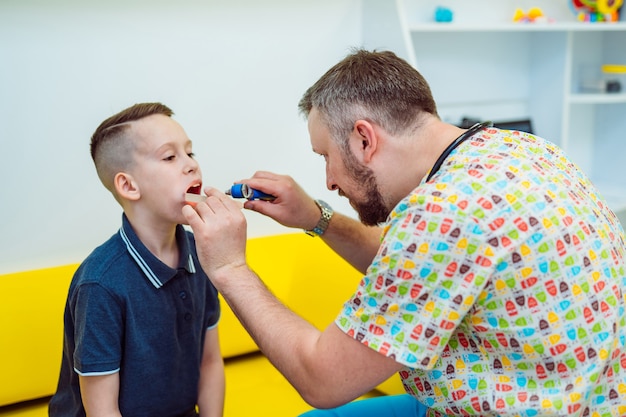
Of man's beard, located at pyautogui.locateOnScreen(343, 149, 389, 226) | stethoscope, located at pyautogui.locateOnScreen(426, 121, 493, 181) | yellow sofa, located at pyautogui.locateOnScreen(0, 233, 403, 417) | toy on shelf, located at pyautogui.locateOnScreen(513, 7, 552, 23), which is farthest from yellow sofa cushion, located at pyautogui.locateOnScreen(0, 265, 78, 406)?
toy on shelf, located at pyautogui.locateOnScreen(513, 7, 552, 23)

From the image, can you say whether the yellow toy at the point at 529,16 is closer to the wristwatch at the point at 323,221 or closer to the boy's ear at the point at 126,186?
the wristwatch at the point at 323,221

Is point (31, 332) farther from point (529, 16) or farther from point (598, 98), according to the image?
point (598, 98)

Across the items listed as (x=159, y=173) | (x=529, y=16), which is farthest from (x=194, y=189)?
(x=529, y=16)

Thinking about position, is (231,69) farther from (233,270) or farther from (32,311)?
(233,270)

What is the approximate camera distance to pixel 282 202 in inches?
67.7

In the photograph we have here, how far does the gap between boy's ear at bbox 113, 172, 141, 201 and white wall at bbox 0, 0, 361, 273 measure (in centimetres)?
64

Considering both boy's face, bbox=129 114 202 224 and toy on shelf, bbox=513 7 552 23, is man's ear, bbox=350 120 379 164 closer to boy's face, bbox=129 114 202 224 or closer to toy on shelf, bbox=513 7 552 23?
boy's face, bbox=129 114 202 224

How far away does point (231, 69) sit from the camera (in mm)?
2379

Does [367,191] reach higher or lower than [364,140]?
lower

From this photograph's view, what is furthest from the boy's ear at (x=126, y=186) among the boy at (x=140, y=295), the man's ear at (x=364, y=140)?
the man's ear at (x=364, y=140)

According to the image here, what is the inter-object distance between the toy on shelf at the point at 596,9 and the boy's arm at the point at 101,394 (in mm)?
2523

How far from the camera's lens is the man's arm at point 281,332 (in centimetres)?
123

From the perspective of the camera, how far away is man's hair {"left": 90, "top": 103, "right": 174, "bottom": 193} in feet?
5.14

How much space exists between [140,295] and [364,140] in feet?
1.81
